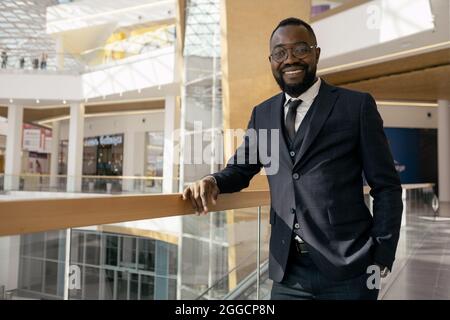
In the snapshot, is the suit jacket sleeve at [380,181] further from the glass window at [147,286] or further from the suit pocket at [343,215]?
the glass window at [147,286]

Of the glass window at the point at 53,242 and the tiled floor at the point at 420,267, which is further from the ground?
the glass window at the point at 53,242

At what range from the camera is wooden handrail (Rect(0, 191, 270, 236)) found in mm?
1062

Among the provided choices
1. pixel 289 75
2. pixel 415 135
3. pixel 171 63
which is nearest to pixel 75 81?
pixel 171 63

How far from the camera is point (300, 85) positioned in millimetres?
1518

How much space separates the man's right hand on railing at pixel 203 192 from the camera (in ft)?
5.24

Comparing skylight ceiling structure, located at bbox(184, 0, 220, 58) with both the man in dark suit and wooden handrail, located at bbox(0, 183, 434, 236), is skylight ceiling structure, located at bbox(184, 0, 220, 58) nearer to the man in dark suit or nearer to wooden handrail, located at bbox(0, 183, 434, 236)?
the man in dark suit

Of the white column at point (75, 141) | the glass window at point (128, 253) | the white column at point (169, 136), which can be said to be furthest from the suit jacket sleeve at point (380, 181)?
the white column at point (75, 141)

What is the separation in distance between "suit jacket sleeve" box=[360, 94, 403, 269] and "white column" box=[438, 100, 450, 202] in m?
18.6

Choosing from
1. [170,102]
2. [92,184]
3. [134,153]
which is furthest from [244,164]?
[134,153]

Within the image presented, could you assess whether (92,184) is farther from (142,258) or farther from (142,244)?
(142,258)

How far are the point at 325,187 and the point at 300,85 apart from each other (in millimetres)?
403

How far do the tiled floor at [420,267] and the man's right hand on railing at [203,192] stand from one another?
9.32 feet
